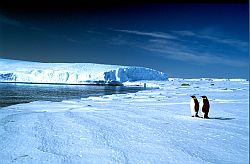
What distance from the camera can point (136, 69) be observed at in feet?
166

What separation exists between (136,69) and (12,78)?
67.6 ft

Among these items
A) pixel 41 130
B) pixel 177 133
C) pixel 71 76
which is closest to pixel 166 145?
pixel 177 133

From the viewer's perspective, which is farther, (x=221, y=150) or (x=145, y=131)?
(x=145, y=131)

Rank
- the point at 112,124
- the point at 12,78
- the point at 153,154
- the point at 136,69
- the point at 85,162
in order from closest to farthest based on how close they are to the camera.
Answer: the point at 85,162 < the point at 153,154 < the point at 112,124 < the point at 12,78 < the point at 136,69

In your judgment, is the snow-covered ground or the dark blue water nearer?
the snow-covered ground

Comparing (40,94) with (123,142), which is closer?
(123,142)

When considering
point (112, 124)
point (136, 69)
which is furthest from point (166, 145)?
point (136, 69)

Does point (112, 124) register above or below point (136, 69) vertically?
below

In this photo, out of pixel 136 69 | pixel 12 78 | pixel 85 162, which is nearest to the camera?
pixel 85 162

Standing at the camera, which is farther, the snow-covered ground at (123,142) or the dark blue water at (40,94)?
the dark blue water at (40,94)

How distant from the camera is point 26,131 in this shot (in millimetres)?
4242

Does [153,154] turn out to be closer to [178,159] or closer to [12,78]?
[178,159]

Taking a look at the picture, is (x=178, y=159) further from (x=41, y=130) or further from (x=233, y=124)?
(x=233, y=124)

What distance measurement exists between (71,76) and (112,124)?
4083cm
